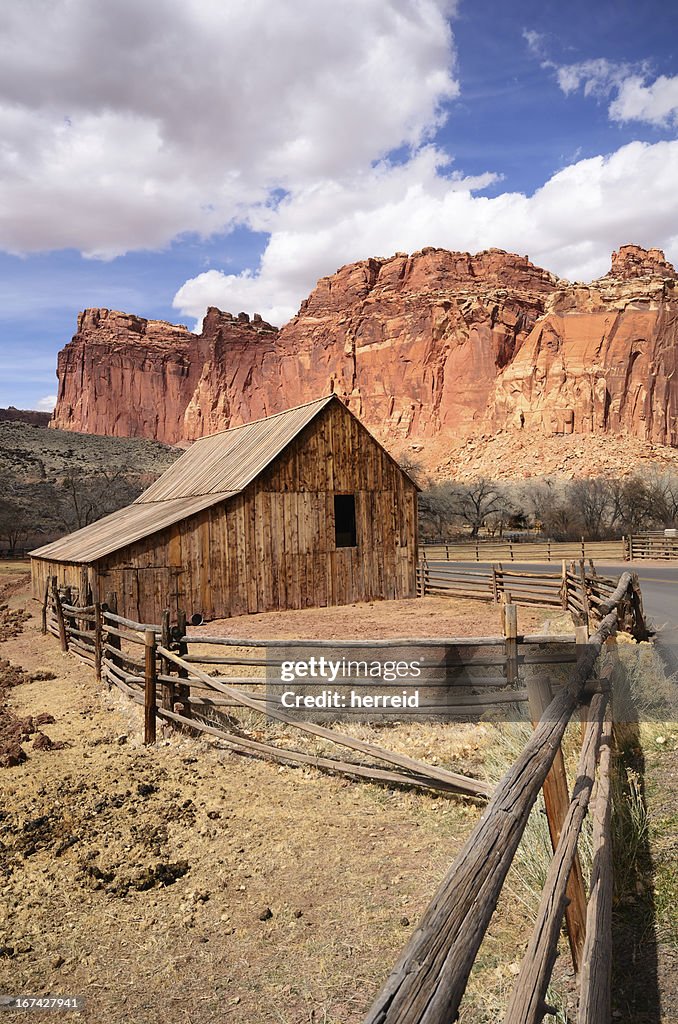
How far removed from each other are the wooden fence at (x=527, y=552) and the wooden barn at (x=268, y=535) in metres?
14.1

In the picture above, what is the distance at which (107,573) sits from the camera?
15234 mm

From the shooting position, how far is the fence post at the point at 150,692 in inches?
311

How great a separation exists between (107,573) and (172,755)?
866 centimetres

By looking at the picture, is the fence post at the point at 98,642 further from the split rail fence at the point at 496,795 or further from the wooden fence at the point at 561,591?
the wooden fence at the point at 561,591

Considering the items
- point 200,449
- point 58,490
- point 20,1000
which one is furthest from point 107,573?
point 58,490

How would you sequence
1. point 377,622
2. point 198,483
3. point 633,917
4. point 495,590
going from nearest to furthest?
1. point 633,917
2. point 377,622
3. point 495,590
4. point 198,483

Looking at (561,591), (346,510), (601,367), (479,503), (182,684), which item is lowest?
(561,591)

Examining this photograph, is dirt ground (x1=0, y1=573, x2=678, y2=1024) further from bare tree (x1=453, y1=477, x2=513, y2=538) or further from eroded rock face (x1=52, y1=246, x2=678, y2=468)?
eroded rock face (x1=52, y1=246, x2=678, y2=468)

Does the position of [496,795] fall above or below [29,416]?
below

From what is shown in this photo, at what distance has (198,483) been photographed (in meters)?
20.9

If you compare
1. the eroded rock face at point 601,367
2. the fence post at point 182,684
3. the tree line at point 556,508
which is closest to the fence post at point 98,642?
the fence post at point 182,684

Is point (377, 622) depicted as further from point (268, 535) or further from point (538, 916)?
point (538, 916)

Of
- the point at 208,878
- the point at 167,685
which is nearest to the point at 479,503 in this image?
the point at 167,685

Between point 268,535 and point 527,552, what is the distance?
76.6 feet
